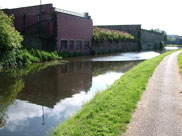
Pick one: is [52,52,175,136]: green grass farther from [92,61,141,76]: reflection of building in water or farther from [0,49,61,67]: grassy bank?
[0,49,61,67]: grassy bank

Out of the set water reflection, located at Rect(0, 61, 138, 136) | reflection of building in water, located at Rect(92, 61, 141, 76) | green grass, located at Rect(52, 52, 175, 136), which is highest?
reflection of building in water, located at Rect(92, 61, 141, 76)

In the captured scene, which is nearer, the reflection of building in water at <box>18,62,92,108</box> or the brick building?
the reflection of building in water at <box>18,62,92,108</box>

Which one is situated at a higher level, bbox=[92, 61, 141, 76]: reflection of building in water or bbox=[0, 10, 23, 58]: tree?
bbox=[0, 10, 23, 58]: tree

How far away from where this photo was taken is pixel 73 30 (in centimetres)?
3259

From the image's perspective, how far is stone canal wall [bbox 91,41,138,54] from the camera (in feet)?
130

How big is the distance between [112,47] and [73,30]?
15599mm

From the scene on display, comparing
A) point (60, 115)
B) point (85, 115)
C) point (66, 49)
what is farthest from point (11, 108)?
point (66, 49)

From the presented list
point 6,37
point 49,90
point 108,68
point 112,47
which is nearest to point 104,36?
point 112,47

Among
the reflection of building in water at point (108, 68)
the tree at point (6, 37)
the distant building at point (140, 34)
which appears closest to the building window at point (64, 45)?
the reflection of building in water at point (108, 68)

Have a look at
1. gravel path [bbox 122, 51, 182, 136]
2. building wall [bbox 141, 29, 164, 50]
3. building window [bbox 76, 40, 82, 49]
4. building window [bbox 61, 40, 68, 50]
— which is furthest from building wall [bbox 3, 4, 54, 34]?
building wall [bbox 141, 29, 164, 50]

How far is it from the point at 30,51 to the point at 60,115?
1663 cm

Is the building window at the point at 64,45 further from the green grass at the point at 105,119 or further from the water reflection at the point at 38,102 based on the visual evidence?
the green grass at the point at 105,119

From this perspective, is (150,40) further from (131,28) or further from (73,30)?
(73,30)

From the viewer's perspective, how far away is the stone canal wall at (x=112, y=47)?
3951 cm
